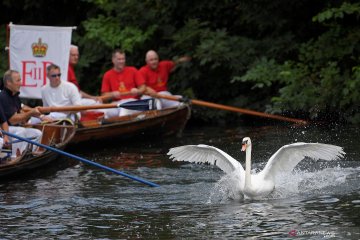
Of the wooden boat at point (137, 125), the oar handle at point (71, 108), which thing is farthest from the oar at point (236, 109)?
the oar handle at point (71, 108)

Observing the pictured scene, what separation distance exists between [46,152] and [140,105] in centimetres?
300

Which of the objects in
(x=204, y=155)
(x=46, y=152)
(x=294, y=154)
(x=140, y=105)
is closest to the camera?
(x=294, y=154)

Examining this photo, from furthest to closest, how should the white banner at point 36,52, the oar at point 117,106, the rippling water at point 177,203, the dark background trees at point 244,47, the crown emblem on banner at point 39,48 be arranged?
the crown emblem on banner at point 39,48 → the white banner at point 36,52 → the dark background trees at point 244,47 → the oar at point 117,106 → the rippling water at point 177,203

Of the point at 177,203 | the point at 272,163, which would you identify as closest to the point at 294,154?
the point at 272,163

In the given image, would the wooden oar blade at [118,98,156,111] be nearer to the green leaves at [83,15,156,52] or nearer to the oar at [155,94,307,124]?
the oar at [155,94,307,124]

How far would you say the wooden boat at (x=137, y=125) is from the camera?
15.6 metres

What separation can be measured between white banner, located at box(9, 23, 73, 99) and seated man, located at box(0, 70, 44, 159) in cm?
314

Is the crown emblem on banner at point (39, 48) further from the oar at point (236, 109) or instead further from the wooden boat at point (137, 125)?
the oar at point (236, 109)

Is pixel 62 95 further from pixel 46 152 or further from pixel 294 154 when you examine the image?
pixel 294 154

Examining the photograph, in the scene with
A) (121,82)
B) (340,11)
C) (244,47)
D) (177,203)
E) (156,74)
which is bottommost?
(177,203)

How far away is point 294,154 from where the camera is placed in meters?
10.8

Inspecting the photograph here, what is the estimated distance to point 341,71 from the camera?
16938 millimetres

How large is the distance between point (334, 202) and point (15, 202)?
3.47 metres

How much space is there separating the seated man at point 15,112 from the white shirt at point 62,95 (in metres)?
1.74
